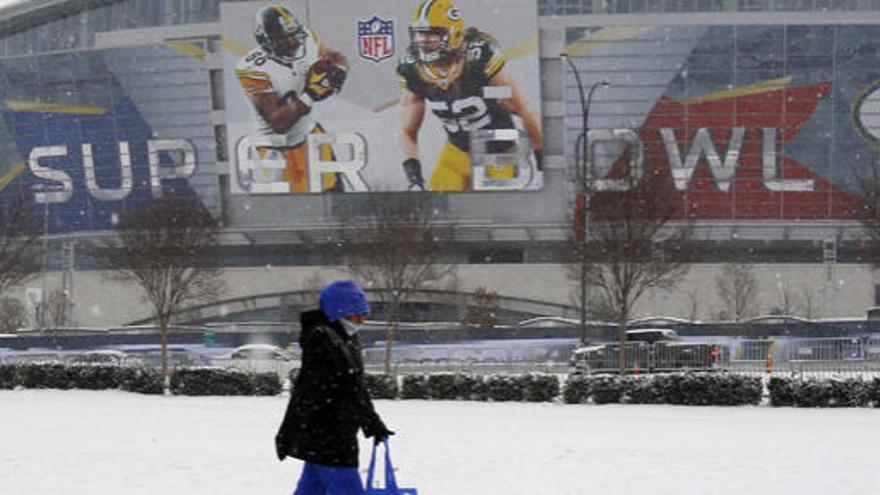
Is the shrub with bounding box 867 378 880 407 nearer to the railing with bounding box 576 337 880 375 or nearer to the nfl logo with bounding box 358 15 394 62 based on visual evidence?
the railing with bounding box 576 337 880 375

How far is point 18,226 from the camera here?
33844 mm

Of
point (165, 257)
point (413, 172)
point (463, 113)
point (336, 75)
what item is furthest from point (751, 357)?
point (336, 75)

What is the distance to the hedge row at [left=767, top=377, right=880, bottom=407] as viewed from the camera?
2047 cm

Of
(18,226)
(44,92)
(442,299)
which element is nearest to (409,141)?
(442,299)

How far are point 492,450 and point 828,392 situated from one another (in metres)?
8.99

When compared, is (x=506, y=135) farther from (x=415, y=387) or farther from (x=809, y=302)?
(x=415, y=387)

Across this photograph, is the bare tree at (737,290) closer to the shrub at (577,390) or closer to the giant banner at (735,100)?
the giant banner at (735,100)

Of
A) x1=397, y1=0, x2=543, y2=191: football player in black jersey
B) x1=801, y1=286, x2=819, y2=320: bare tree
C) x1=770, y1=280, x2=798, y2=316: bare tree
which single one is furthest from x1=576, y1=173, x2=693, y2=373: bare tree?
x1=397, y1=0, x2=543, y2=191: football player in black jersey

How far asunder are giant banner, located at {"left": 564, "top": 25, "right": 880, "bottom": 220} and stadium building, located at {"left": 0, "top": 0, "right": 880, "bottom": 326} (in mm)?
120

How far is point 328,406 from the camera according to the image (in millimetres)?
7020

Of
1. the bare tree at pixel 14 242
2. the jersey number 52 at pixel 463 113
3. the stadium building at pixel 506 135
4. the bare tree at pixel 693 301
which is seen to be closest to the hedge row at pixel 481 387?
the bare tree at pixel 14 242

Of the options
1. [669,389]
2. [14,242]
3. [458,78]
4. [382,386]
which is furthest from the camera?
[458,78]

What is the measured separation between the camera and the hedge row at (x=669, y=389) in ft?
69.2

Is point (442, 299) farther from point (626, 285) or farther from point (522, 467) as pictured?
point (522, 467)
